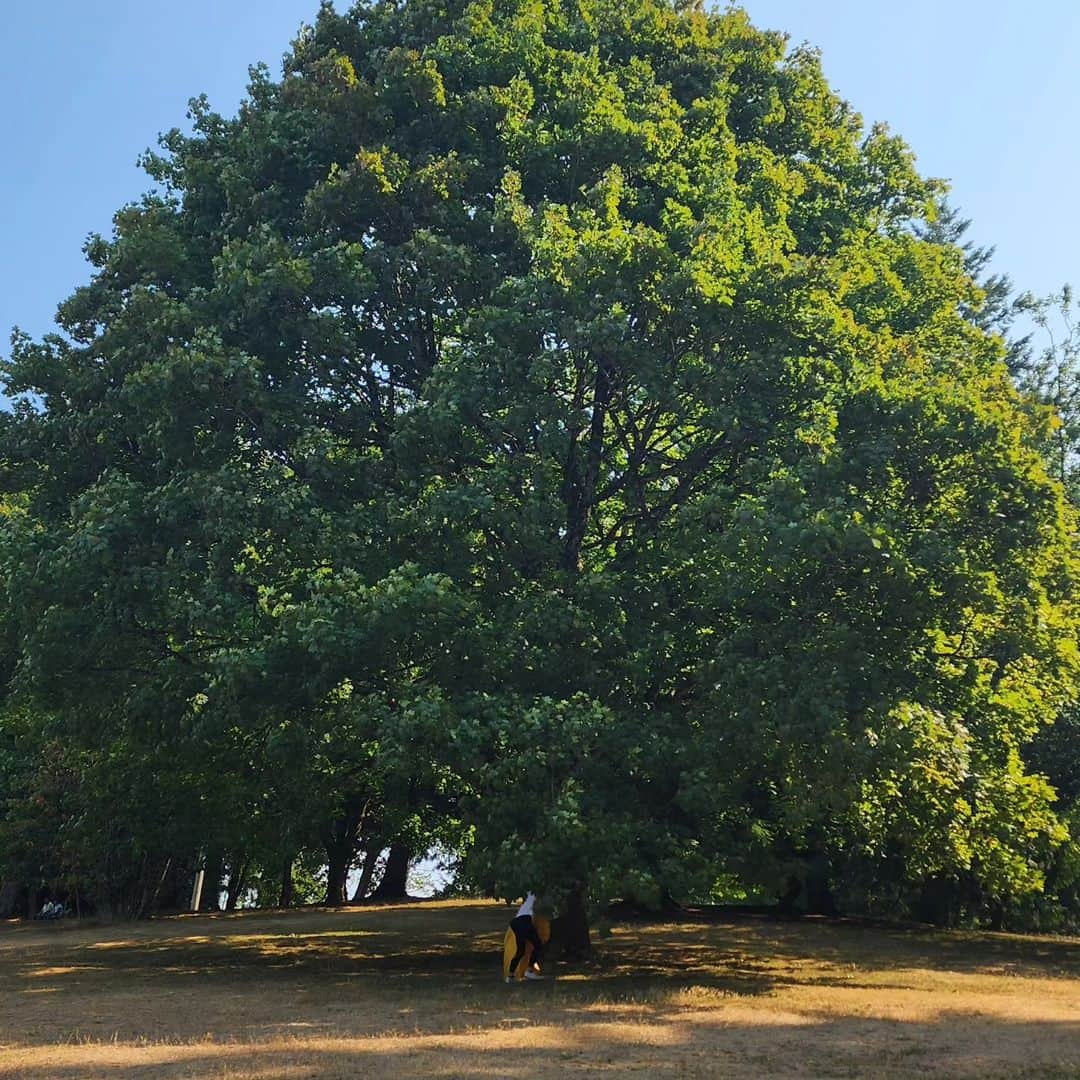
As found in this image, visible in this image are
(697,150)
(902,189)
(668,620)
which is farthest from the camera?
(902,189)

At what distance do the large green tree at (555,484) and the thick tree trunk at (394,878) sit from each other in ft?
74.8

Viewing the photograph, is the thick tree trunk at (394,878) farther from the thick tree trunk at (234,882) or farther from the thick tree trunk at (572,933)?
the thick tree trunk at (572,933)

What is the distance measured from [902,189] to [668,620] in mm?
10437

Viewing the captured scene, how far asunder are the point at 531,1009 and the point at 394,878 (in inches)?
1175

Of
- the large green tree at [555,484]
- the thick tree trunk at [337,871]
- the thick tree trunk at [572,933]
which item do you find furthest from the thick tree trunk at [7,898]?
the thick tree trunk at [572,933]

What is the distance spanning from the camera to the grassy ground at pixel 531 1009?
31.1ft

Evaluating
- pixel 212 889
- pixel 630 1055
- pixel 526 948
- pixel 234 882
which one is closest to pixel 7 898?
pixel 212 889

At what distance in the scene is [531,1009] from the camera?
41.3ft

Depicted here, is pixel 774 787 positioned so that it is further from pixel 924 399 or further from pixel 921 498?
pixel 924 399

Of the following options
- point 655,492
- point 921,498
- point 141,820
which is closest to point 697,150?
point 655,492

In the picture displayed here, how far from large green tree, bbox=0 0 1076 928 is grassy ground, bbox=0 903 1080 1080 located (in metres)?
1.76

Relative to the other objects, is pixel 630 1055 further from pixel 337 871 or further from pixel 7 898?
pixel 7 898

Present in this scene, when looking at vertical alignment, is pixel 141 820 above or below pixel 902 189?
below

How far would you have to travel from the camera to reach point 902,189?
65.2 feet
